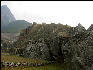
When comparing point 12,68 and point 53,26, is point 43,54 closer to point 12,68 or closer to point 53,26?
point 12,68

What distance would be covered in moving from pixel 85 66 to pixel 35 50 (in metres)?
29.6

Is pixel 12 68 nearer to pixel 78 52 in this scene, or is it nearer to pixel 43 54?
pixel 78 52

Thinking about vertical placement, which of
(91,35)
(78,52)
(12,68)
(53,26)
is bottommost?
(12,68)

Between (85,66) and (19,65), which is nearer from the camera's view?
(85,66)

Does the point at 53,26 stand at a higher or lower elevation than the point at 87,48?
higher

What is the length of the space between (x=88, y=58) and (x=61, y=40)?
1814cm

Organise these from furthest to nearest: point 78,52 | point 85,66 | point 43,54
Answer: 1. point 43,54
2. point 78,52
3. point 85,66

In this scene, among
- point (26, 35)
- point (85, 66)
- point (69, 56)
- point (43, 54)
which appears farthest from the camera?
point (26, 35)

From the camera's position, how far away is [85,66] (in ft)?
106

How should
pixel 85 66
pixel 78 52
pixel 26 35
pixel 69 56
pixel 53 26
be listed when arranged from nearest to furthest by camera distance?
1. pixel 85 66
2. pixel 78 52
3. pixel 69 56
4. pixel 26 35
5. pixel 53 26

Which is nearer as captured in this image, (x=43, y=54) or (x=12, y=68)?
(x=12, y=68)

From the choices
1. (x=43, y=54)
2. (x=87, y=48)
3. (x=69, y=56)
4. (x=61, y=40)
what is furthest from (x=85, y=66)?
(x=43, y=54)

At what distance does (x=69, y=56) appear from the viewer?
3869 cm

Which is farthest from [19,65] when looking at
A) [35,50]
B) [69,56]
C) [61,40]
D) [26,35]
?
[26,35]
